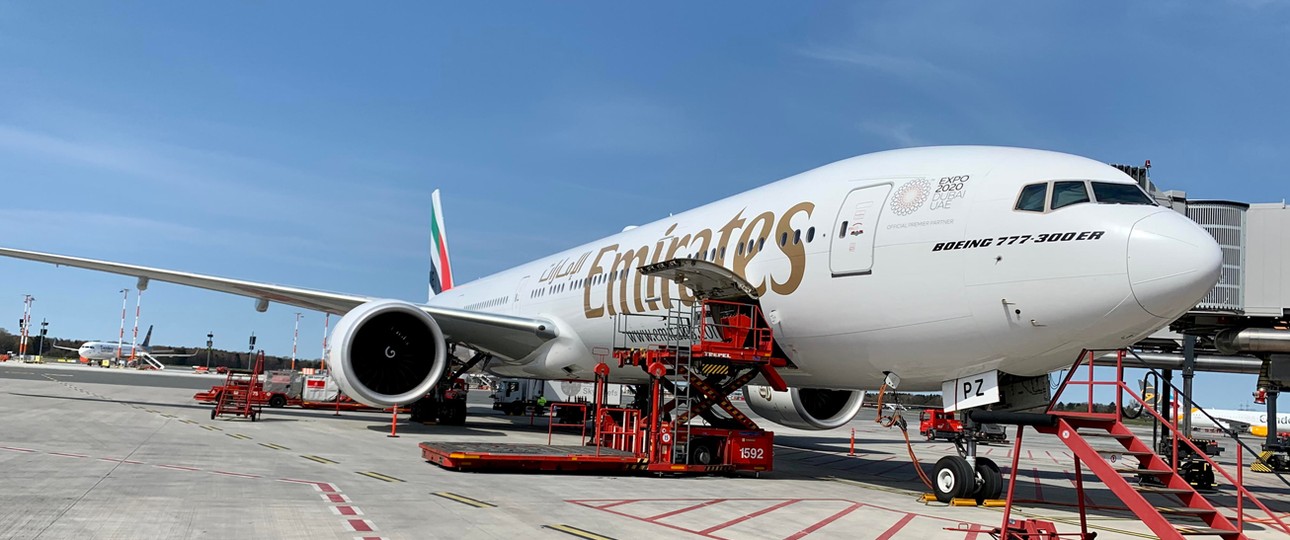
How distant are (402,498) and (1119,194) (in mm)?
7400

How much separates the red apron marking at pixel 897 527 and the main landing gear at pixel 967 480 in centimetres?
111

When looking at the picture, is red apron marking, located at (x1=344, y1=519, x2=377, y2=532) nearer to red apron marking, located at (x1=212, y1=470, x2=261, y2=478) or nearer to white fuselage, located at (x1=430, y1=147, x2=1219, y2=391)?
red apron marking, located at (x1=212, y1=470, x2=261, y2=478)

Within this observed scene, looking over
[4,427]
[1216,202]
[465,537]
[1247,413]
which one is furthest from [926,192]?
[1247,413]

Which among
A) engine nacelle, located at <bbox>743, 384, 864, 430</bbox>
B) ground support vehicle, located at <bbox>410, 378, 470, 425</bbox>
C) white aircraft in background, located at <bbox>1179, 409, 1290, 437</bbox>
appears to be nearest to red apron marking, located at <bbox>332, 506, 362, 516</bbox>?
engine nacelle, located at <bbox>743, 384, 864, 430</bbox>

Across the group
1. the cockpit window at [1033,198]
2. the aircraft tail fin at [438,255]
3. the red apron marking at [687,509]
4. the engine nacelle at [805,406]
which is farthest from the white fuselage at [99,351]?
the cockpit window at [1033,198]

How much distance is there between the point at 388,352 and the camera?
15.3m

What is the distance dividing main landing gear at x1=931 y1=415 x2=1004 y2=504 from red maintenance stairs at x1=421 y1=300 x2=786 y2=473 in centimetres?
262

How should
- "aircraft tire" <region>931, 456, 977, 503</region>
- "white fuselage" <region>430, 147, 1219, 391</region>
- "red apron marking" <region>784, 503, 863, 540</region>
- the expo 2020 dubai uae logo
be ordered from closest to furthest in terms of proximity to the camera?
1. "red apron marking" <region>784, 503, 863, 540</region>
2. "white fuselage" <region>430, 147, 1219, 391</region>
3. "aircraft tire" <region>931, 456, 977, 503</region>
4. the expo 2020 dubai uae logo

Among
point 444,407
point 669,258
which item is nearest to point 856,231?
point 669,258

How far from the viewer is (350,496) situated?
8680mm

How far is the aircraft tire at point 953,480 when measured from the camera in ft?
32.4

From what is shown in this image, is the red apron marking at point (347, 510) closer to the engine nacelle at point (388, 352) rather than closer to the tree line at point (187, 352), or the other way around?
the engine nacelle at point (388, 352)

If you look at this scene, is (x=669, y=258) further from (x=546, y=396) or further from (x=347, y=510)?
(x=546, y=396)

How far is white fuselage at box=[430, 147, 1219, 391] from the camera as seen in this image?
8.16 metres
